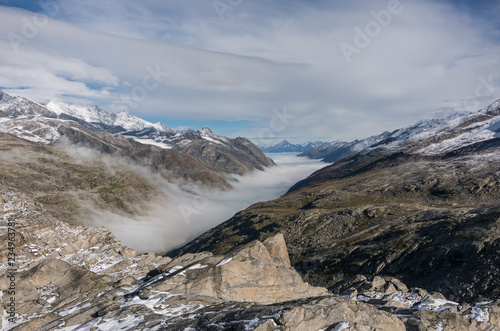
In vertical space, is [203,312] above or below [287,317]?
below

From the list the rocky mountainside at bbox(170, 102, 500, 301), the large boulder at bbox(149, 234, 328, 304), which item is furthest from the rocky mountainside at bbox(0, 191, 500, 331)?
the rocky mountainside at bbox(170, 102, 500, 301)

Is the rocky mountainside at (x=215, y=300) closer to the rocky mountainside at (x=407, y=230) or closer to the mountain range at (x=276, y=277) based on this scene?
the mountain range at (x=276, y=277)

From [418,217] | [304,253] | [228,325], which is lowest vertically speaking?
[304,253]

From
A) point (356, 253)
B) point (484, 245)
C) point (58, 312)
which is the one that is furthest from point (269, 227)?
point (58, 312)

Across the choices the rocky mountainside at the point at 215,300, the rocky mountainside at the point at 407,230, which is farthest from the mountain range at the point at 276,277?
the rocky mountainside at the point at 407,230

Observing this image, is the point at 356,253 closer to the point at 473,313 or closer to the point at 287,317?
the point at 473,313

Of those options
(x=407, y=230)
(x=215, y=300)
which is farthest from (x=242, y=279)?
(x=407, y=230)

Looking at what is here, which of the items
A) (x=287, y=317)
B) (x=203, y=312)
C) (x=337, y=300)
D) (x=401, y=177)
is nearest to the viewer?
(x=287, y=317)

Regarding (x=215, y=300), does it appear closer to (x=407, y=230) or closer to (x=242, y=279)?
(x=242, y=279)
